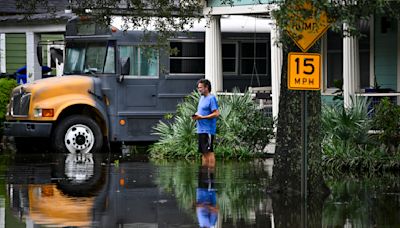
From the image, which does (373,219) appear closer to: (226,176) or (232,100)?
(226,176)

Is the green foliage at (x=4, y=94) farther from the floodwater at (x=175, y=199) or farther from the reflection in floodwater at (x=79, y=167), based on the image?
the floodwater at (x=175, y=199)

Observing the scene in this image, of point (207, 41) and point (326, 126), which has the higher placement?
point (207, 41)

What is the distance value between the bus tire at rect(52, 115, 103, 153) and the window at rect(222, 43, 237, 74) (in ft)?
13.3

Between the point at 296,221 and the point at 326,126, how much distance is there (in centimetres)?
736

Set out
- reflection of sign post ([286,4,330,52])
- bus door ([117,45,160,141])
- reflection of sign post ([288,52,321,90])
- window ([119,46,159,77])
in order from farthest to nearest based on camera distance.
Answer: window ([119,46,159,77]) → bus door ([117,45,160,141]) → reflection of sign post ([288,52,321,90]) → reflection of sign post ([286,4,330,52])

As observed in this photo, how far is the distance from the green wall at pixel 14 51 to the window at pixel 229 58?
11.1 meters

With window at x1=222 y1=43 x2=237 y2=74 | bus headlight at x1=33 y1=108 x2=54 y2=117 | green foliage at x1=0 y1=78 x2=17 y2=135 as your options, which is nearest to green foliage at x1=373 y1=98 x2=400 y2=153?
window at x1=222 y1=43 x2=237 y2=74

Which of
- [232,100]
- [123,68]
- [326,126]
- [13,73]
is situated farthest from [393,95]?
[13,73]

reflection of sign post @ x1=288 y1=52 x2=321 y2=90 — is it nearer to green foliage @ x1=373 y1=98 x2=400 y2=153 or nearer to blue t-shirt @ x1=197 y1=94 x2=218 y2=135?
blue t-shirt @ x1=197 y1=94 x2=218 y2=135

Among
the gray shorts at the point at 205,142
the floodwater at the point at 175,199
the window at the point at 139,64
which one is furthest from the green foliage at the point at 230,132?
the gray shorts at the point at 205,142

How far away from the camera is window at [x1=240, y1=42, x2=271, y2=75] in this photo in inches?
1030

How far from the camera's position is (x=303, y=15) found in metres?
12.5

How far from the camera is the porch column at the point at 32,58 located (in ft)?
100

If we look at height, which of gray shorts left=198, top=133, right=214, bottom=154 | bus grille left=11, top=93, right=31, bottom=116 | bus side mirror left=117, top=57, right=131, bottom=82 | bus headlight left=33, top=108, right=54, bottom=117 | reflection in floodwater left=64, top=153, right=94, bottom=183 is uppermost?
bus side mirror left=117, top=57, right=131, bottom=82
